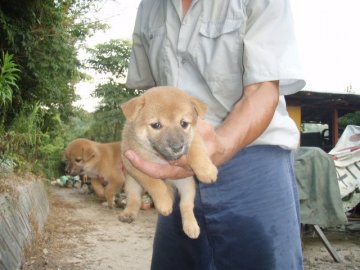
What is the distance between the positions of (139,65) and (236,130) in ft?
3.27

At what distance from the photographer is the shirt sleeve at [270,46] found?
1884mm

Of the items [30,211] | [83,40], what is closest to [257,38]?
[30,211]

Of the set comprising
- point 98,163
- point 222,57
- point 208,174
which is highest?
point 222,57

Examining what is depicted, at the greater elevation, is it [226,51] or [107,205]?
[226,51]

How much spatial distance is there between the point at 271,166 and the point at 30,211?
13.6ft

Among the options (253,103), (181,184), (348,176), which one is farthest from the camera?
(348,176)

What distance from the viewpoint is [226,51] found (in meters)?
2.02

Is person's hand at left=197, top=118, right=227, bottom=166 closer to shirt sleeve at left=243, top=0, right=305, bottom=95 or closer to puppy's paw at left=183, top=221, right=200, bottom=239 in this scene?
shirt sleeve at left=243, top=0, right=305, bottom=95

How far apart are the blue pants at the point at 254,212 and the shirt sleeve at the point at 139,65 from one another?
82cm

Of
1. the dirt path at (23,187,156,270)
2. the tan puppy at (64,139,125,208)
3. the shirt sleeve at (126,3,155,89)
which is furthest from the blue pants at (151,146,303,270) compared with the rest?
the tan puppy at (64,139,125,208)

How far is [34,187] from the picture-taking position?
6.34m

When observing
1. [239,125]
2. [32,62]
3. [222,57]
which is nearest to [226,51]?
[222,57]

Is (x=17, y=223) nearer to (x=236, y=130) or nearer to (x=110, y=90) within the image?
(x=236, y=130)

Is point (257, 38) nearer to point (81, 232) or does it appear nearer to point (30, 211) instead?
point (30, 211)
